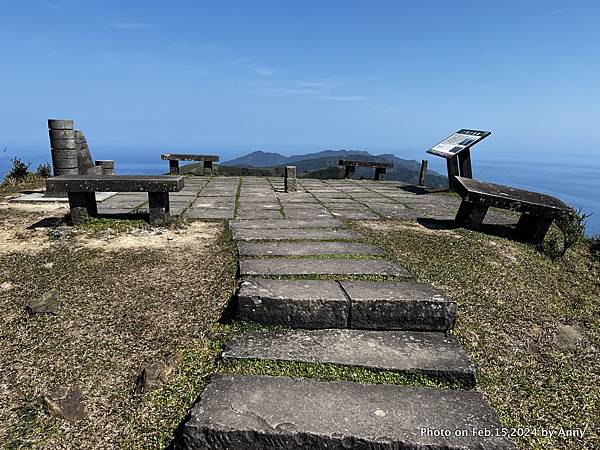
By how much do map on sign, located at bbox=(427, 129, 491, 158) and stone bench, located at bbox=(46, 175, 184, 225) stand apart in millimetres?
7752

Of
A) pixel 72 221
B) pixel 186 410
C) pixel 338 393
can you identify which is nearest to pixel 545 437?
pixel 338 393

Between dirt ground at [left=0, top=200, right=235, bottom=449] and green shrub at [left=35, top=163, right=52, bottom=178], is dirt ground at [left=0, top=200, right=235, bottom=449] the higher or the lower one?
the lower one

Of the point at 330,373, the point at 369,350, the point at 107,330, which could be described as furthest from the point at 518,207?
the point at 107,330

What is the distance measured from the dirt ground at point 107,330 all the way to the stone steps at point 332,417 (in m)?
0.27

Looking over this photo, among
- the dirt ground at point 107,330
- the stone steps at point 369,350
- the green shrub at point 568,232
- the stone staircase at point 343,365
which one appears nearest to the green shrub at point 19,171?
the dirt ground at point 107,330

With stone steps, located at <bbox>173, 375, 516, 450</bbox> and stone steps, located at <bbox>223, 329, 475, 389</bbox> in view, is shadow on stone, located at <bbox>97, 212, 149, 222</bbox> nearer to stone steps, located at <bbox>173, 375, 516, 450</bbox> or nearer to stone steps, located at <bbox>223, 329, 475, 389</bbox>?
stone steps, located at <bbox>223, 329, 475, 389</bbox>

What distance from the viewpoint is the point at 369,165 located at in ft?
47.1

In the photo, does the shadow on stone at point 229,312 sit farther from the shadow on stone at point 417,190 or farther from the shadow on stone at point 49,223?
the shadow on stone at point 417,190

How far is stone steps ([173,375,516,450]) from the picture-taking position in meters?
1.95

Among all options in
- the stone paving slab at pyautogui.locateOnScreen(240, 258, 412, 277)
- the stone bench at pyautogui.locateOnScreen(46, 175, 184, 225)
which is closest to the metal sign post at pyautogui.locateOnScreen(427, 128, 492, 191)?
the stone paving slab at pyautogui.locateOnScreen(240, 258, 412, 277)

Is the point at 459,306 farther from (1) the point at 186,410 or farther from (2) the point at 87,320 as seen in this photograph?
(2) the point at 87,320

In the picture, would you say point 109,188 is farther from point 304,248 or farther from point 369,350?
point 369,350

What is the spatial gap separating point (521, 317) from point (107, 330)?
3499 millimetres

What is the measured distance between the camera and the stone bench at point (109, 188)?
5.34 metres
